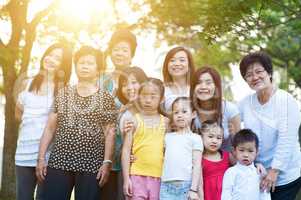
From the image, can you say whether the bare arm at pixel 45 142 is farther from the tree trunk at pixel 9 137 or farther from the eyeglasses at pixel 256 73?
the tree trunk at pixel 9 137

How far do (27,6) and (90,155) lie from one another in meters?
4.87

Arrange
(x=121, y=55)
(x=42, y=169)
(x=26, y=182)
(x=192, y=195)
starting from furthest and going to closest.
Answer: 1. (x=121, y=55)
2. (x=26, y=182)
3. (x=42, y=169)
4. (x=192, y=195)

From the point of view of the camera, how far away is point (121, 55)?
453 cm

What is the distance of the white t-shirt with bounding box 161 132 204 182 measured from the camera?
13.0 feet

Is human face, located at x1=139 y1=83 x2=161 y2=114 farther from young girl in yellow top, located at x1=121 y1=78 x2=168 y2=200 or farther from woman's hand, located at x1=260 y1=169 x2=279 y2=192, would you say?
woman's hand, located at x1=260 y1=169 x2=279 y2=192

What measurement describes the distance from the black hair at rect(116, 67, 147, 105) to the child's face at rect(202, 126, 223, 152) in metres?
0.65

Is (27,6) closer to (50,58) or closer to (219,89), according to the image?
(50,58)

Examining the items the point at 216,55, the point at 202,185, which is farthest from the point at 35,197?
the point at 216,55

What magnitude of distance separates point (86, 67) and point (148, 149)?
31.3 inches

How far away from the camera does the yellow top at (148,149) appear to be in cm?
401

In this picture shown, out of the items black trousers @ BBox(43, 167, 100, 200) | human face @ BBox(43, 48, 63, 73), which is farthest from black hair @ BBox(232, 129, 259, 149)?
human face @ BBox(43, 48, 63, 73)

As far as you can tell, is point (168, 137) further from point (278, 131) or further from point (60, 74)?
point (60, 74)

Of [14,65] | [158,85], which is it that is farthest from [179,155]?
[14,65]

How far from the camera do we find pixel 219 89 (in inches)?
163
